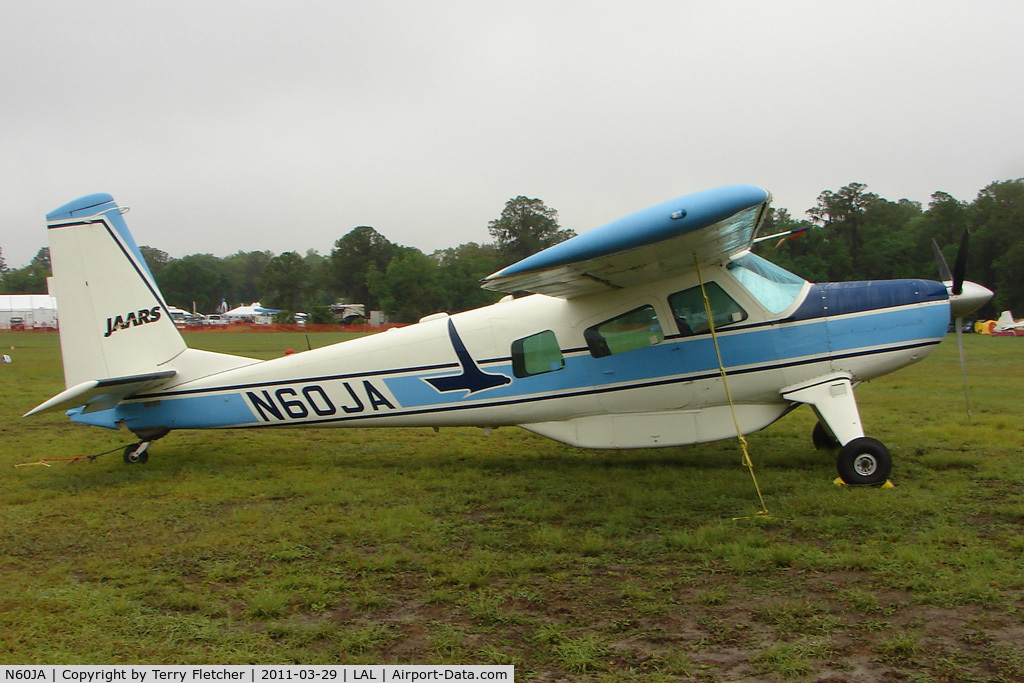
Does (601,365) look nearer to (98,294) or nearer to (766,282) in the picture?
(766,282)

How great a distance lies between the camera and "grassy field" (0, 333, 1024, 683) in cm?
345

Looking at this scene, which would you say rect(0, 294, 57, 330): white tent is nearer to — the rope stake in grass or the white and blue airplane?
the rope stake in grass

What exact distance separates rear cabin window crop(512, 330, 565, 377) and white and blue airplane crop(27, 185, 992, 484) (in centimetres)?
1

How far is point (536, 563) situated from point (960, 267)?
518cm

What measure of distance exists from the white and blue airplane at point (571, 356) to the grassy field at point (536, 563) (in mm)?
599

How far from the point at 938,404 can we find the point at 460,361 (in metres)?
8.49

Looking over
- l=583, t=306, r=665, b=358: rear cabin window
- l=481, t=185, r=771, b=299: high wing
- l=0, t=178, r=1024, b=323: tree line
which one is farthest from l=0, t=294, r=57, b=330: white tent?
l=481, t=185, r=771, b=299: high wing

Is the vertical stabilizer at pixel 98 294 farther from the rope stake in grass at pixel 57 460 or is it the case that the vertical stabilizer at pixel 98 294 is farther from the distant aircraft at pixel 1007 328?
the distant aircraft at pixel 1007 328

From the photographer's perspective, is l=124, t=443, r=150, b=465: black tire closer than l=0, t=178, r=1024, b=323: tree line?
Yes

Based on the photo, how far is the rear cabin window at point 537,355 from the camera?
24.0 ft

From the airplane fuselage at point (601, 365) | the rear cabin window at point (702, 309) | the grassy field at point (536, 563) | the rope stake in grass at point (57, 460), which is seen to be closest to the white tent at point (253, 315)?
the rope stake in grass at point (57, 460)

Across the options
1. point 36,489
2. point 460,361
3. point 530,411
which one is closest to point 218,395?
point 36,489

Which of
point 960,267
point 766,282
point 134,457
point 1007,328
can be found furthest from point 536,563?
point 1007,328

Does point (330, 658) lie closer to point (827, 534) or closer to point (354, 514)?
point (354, 514)
